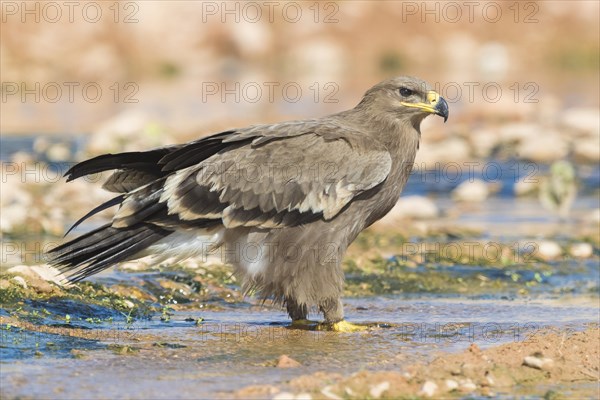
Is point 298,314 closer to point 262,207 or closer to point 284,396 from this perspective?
point 262,207

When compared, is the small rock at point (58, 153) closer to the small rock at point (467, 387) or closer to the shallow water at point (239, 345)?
the shallow water at point (239, 345)

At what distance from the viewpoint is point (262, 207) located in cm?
748

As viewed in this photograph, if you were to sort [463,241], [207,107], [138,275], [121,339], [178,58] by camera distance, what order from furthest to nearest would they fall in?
[178,58]
[207,107]
[463,241]
[138,275]
[121,339]

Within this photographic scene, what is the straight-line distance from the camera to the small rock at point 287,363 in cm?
615

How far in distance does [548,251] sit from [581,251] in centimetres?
34

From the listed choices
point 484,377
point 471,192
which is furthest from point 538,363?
point 471,192

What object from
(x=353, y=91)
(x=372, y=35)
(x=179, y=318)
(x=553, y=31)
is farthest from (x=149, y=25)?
(x=179, y=318)

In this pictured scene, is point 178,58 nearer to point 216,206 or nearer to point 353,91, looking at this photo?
point 353,91

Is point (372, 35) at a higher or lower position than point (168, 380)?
higher

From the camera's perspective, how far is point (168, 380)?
19.0 feet

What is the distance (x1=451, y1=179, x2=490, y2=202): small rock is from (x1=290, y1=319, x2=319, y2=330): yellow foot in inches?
279

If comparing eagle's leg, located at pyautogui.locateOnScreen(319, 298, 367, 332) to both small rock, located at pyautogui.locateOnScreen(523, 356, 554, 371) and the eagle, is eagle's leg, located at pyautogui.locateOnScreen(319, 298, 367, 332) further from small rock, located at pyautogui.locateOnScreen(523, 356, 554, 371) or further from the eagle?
small rock, located at pyautogui.locateOnScreen(523, 356, 554, 371)

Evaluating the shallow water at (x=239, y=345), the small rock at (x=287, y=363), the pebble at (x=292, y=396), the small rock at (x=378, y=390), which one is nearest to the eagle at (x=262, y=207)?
the shallow water at (x=239, y=345)

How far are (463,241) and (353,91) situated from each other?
16.7m
